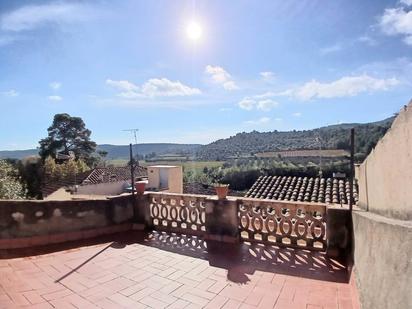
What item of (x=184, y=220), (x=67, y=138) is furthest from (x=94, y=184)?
(x=184, y=220)

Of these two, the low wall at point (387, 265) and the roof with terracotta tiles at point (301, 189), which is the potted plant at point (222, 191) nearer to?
the low wall at point (387, 265)

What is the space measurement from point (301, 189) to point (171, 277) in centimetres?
857

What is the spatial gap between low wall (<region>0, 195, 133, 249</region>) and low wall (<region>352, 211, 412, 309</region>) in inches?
202

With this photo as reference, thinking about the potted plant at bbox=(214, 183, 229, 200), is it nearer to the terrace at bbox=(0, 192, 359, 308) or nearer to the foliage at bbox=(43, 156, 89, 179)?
the terrace at bbox=(0, 192, 359, 308)

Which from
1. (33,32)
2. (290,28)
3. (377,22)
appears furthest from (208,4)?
(33,32)

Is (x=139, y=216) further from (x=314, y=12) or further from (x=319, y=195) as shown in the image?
(x=319, y=195)

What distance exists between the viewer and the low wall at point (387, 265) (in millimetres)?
1582

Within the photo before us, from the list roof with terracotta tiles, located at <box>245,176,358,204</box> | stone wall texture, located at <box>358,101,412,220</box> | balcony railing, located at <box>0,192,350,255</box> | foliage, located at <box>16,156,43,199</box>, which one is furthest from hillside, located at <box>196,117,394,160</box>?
stone wall texture, located at <box>358,101,412,220</box>

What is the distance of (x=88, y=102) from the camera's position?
54.3ft

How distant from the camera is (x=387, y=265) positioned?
1943 millimetres

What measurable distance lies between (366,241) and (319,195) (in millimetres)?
7994

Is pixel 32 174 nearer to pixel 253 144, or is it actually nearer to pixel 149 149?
pixel 149 149

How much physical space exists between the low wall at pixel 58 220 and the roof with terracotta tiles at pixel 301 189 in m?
6.37

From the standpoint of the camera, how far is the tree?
3744cm
